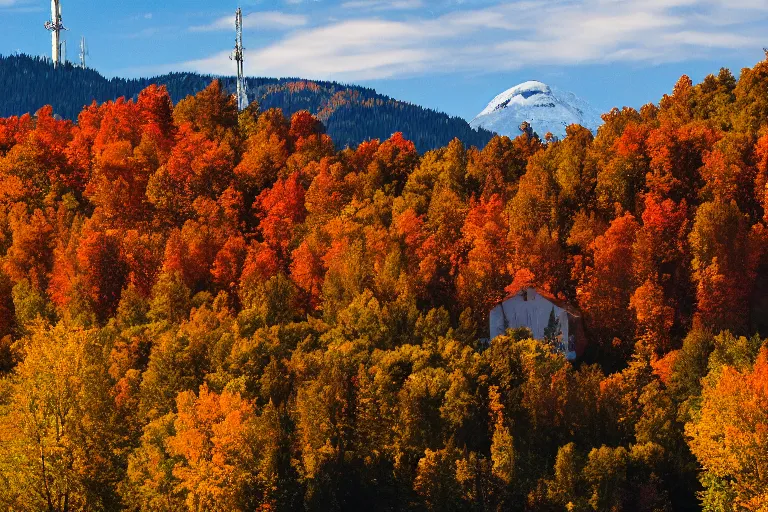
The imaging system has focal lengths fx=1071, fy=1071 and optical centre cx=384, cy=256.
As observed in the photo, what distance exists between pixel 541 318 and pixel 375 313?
15704 mm

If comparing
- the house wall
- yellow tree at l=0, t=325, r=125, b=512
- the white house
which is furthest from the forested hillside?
the house wall

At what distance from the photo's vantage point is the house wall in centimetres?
9619

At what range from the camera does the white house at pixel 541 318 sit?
9525cm

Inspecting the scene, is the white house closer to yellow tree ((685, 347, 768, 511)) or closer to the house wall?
the house wall

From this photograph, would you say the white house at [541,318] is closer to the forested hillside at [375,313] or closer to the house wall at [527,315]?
the house wall at [527,315]

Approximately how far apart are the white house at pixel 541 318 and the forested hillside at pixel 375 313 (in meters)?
1.74

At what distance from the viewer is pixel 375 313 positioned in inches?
3620

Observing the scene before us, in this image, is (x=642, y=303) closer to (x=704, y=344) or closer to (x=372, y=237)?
(x=704, y=344)

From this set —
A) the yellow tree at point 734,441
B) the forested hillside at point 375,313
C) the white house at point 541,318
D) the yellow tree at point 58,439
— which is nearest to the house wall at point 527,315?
the white house at point 541,318

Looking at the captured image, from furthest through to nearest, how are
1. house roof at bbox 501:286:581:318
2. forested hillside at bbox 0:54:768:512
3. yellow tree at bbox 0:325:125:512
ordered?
house roof at bbox 501:286:581:318, forested hillside at bbox 0:54:768:512, yellow tree at bbox 0:325:125:512

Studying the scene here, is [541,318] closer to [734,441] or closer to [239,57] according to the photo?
[734,441]

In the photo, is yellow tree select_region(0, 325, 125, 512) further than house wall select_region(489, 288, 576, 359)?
No

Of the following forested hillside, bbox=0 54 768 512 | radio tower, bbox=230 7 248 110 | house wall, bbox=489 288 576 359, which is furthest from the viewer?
radio tower, bbox=230 7 248 110

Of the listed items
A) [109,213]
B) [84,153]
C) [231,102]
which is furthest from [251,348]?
[231,102]
